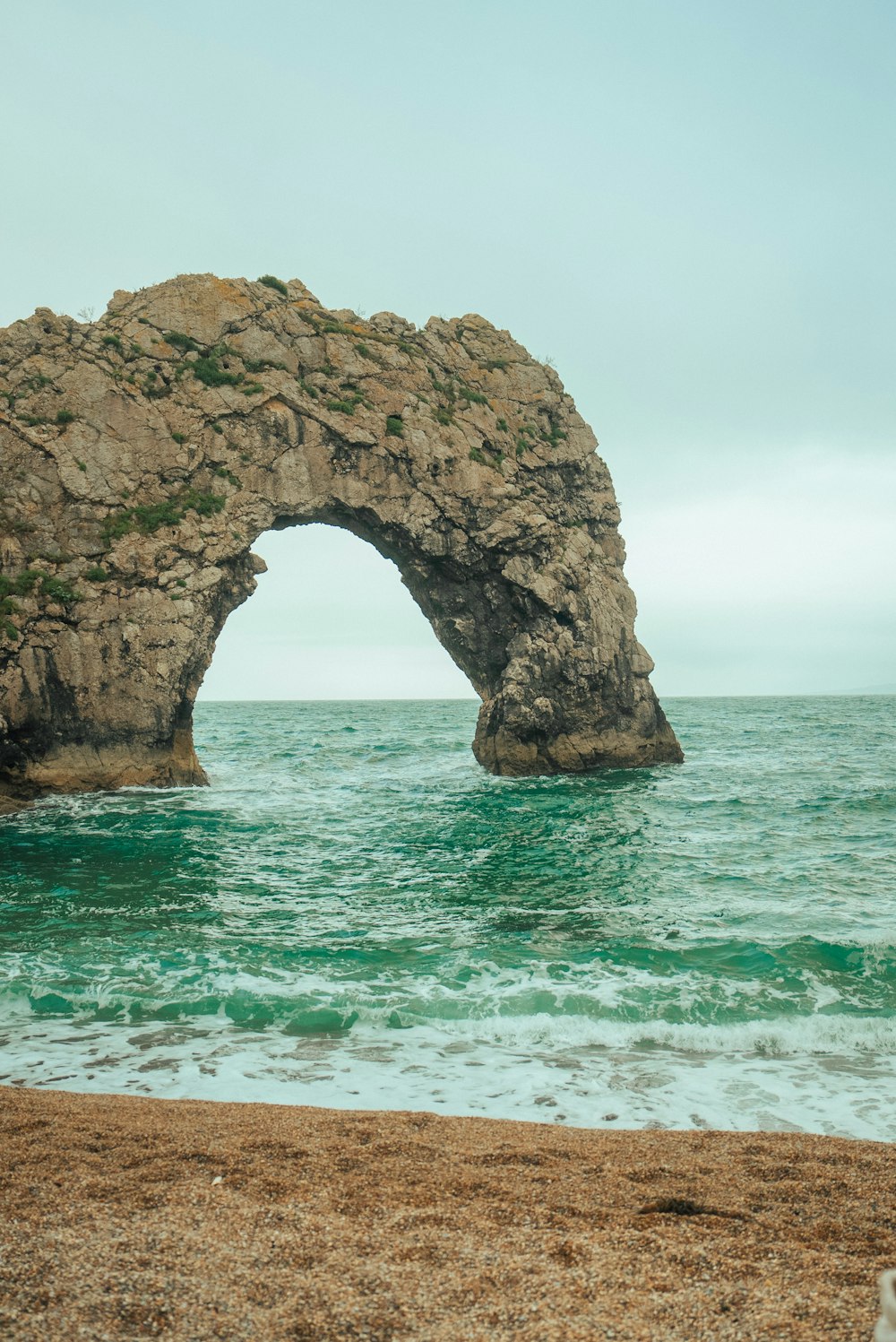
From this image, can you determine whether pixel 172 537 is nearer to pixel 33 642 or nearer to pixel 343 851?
pixel 33 642

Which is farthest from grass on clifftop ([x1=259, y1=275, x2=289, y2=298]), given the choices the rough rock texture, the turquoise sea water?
the turquoise sea water

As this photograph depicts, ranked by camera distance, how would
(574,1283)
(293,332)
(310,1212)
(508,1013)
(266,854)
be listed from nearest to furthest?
(574,1283) < (310,1212) < (508,1013) < (266,854) < (293,332)

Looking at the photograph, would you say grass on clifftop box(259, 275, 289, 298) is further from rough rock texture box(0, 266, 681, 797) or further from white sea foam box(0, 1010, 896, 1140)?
white sea foam box(0, 1010, 896, 1140)

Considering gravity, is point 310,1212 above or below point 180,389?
below

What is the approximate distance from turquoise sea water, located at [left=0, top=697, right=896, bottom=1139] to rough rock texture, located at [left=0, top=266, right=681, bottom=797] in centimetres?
437

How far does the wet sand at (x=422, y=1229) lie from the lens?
3354mm

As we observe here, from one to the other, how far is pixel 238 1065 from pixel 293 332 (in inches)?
1027

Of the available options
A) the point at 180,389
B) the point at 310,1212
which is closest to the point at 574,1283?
the point at 310,1212

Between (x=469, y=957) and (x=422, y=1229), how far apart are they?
22.6 feet

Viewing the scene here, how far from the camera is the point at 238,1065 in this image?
7.84 meters

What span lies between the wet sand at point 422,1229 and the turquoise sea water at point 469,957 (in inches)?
45.5

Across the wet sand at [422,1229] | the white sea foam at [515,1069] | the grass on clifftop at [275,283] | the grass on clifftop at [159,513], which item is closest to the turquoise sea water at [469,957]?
the white sea foam at [515,1069]

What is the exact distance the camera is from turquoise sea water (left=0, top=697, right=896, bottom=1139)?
755 centimetres

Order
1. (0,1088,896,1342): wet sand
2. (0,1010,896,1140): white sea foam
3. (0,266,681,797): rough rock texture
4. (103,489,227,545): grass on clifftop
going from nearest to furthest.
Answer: (0,1088,896,1342): wet sand, (0,1010,896,1140): white sea foam, (0,266,681,797): rough rock texture, (103,489,227,545): grass on clifftop
